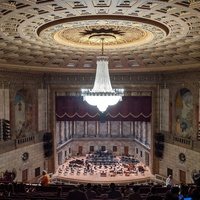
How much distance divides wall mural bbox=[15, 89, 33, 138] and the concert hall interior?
0.27ft

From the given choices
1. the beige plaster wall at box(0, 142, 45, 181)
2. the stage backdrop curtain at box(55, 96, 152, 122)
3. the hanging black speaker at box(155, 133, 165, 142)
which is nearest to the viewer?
the beige plaster wall at box(0, 142, 45, 181)

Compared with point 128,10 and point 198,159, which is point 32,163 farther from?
point 128,10

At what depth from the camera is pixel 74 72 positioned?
80.6 feet

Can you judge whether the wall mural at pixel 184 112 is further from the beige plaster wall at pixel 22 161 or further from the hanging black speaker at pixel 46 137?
the beige plaster wall at pixel 22 161

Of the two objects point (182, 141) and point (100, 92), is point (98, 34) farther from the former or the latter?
point (182, 141)

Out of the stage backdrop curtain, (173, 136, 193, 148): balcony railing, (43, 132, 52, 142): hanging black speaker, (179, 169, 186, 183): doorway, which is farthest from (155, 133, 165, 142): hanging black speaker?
(43, 132, 52, 142): hanging black speaker

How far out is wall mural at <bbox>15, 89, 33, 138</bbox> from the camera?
2262 cm

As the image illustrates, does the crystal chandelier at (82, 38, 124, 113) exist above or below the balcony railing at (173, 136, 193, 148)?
above

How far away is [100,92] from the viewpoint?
45.2 feet

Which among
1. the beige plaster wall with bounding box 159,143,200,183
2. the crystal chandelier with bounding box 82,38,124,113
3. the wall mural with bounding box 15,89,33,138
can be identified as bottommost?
the beige plaster wall with bounding box 159,143,200,183

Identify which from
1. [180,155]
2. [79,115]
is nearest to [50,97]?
[79,115]

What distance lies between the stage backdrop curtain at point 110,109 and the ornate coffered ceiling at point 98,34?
10.7 feet

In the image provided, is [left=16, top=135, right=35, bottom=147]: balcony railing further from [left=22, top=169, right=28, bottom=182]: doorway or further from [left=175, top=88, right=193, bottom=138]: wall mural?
[left=175, top=88, right=193, bottom=138]: wall mural

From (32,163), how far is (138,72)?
1191 centimetres
